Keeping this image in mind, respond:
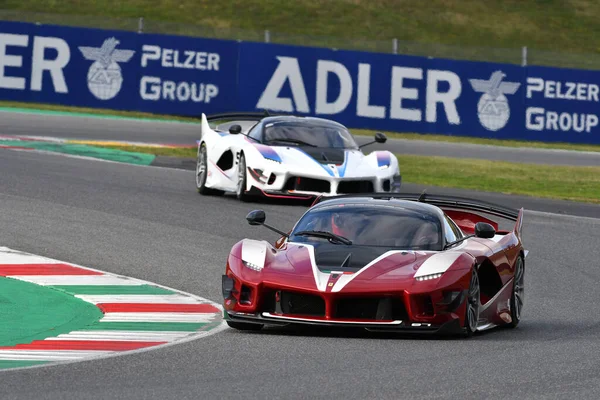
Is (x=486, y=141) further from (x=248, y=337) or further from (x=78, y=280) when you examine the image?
(x=248, y=337)

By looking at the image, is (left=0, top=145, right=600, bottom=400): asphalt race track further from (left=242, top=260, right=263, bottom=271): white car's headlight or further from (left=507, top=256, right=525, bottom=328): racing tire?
(left=242, top=260, right=263, bottom=271): white car's headlight

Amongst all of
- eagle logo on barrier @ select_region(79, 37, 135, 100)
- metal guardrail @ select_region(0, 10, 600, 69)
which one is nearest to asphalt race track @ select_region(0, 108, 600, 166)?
eagle logo on barrier @ select_region(79, 37, 135, 100)

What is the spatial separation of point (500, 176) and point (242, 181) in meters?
7.79

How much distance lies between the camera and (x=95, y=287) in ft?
36.5

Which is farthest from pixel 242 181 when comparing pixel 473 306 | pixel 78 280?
pixel 473 306

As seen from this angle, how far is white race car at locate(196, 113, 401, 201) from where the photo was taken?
17734mm

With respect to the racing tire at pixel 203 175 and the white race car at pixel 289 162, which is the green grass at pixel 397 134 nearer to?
the white race car at pixel 289 162

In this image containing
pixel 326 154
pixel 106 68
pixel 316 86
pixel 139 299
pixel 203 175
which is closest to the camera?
pixel 139 299

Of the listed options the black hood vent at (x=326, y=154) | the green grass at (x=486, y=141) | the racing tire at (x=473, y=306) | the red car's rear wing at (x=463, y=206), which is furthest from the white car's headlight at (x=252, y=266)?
the green grass at (x=486, y=141)

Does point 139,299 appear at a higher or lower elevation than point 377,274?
lower

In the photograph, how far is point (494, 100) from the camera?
1203 inches

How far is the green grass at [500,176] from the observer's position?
22266mm

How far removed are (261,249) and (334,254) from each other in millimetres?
529

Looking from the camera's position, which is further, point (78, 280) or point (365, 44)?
point (365, 44)
